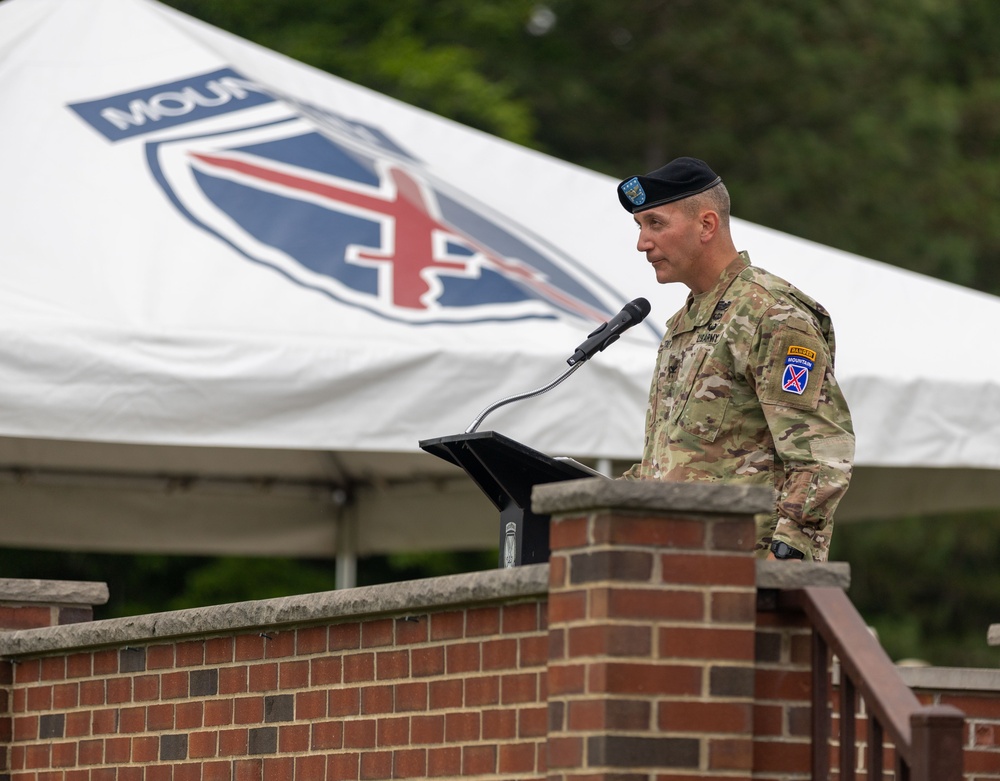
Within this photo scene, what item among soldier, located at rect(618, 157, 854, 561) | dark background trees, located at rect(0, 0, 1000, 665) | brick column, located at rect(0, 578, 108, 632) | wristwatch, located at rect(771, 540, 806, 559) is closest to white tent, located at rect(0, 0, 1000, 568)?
brick column, located at rect(0, 578, 108, 632)

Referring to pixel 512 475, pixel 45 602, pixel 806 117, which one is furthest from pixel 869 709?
pixel 806 117

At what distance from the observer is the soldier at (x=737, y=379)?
3.83 m

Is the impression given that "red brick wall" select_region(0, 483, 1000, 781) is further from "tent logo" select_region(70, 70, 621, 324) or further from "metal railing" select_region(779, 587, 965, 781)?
"tent logo" select_region(70, 70, 621, 324)

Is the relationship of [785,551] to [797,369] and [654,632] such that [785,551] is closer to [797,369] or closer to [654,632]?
[797,369]

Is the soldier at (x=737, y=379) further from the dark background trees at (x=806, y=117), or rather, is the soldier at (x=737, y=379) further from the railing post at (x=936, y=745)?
the dark background trees at (x=806, y=117)

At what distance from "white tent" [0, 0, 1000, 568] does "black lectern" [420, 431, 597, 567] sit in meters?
2.28

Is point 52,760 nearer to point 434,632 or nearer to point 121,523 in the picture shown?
point 434,632

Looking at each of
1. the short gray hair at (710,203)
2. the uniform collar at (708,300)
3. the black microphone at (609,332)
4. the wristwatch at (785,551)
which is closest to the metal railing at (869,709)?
the wristwatch at (785,551)

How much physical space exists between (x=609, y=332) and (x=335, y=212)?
3.19 metres

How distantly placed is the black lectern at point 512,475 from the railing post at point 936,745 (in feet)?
3.13

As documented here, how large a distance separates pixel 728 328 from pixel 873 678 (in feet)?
3.59

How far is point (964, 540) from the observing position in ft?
67.6

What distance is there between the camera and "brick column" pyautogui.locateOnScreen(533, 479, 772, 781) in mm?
3049

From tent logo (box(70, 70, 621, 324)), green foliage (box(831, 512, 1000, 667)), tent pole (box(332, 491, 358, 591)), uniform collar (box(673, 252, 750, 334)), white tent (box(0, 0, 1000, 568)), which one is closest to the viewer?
uniform collar (box(673, 252, 750, 334))
